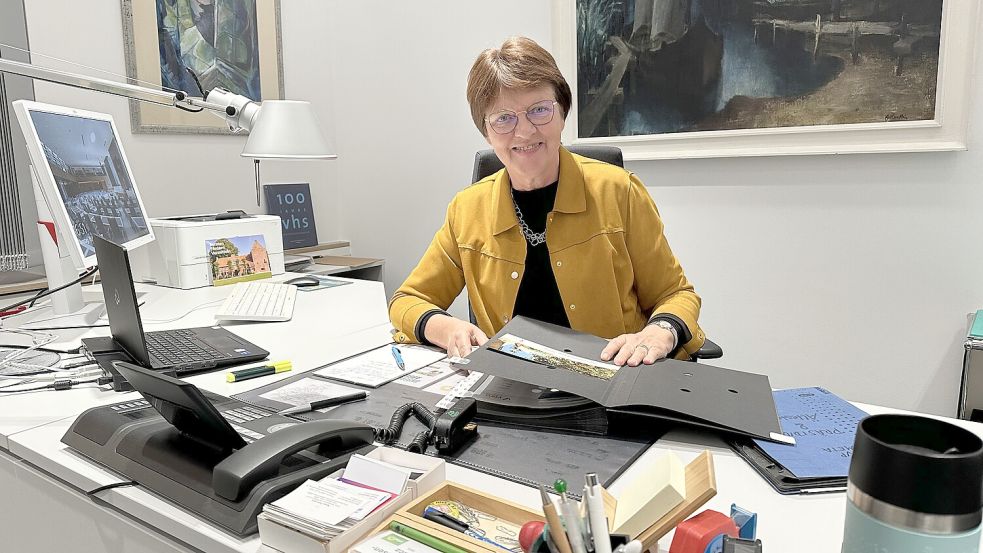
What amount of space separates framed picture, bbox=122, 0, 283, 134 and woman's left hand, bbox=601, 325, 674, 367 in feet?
7.02

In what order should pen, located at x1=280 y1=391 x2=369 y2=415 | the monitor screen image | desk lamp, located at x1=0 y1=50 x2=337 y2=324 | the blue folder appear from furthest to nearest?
1. the monitor screen image
2. desk lamp, located at x1=0 y1=50 x2=337 y2=324
3. pen, located at x1=280 y1=391 x2=369 y2=415
4. the blue folder

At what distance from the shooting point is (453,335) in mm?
1312

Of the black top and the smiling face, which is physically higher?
the smiling face

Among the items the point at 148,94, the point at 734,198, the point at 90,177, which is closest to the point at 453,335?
the point at 148,94

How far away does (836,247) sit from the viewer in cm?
221

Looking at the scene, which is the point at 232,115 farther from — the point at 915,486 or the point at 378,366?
the point at 915,486

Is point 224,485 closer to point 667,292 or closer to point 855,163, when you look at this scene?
point 667,292

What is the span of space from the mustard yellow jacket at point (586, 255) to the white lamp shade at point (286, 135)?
77cm

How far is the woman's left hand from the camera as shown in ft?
3.64

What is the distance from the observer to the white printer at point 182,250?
1.99 metres

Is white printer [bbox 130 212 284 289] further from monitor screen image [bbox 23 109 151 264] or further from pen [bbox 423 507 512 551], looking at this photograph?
pen [bbox 423 507 512 551]

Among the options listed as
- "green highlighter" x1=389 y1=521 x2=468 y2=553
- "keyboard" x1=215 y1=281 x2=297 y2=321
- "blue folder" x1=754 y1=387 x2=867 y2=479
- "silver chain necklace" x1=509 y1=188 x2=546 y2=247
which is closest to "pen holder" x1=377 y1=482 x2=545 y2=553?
"green highlighter" x1=389 y1=521 x2=468 y2=553

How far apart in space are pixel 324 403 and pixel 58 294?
1.04 meters

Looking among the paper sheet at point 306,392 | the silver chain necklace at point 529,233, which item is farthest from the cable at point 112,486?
the silver chain necklace at point 529,233
